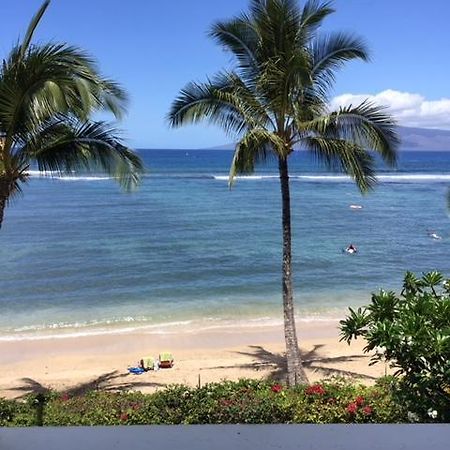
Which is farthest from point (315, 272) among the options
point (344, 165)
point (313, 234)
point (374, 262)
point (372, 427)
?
point (372, 427)

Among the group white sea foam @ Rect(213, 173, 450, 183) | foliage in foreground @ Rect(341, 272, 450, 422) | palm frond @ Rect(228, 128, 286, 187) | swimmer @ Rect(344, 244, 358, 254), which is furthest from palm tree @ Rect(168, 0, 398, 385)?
white sea foam @ Rect(213, 173, 450, 183)

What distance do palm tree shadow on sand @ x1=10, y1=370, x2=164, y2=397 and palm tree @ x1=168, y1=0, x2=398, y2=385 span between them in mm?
3503

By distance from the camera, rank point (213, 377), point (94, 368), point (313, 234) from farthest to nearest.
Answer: point (313, 234)
point (94, 368)
point (213, 377)

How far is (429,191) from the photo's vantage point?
6688 centimetres

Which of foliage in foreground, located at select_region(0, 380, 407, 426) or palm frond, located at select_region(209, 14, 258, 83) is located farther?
palm frond, located at select_region(209, 14, 258, 83)

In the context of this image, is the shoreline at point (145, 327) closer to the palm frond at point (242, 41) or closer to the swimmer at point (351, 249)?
the palm frond at point (242, 41)

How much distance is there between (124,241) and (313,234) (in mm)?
11786

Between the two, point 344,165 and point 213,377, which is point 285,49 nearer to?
point 344,165

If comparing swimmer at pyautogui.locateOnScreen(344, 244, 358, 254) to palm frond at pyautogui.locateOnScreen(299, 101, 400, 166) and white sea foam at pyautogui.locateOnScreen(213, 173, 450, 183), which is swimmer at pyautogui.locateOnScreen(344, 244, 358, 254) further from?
white sea foam at pyautogui.locateOnScreen(213, 173, 450, 183)

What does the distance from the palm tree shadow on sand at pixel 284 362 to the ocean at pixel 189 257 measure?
291 cm

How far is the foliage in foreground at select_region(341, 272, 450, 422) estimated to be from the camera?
14.3 feet

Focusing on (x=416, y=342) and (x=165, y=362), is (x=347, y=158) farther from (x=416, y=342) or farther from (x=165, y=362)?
(x=165, y=362)

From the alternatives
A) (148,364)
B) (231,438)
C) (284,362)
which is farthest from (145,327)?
(231,438)

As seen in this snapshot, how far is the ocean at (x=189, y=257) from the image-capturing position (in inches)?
753
